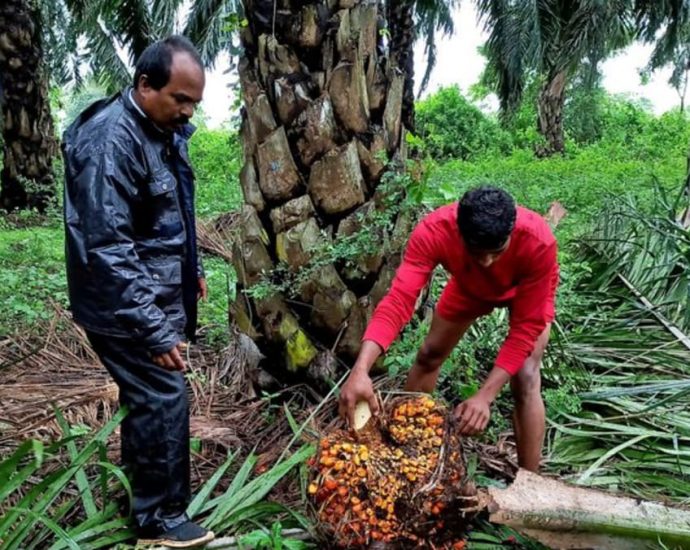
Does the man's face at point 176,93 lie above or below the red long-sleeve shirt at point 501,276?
above

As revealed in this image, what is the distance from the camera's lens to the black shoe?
2.34 meters

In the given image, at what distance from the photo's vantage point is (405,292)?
2.73 metres

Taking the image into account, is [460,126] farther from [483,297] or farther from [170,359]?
[170,359]

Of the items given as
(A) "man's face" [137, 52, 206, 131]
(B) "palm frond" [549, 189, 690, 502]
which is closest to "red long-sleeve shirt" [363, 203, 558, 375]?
(B) "palm frond" [549, 189, 690, 502]

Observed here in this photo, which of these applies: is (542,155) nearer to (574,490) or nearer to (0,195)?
(0,195)

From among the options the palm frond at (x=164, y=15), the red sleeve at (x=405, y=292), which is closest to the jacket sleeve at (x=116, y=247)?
the red sleeve at (x=405, y=292)

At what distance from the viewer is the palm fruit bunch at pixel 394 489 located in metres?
2.21

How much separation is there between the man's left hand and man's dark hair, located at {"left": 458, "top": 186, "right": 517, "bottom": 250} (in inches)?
22.7

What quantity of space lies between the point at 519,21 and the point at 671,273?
7935 millimetres

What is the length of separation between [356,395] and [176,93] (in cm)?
120

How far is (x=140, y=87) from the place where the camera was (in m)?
2.40

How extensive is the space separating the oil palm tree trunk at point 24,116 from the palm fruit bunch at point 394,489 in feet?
24.8

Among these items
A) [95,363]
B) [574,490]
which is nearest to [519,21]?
[95,363]

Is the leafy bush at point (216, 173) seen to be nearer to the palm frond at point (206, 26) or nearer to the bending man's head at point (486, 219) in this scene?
the palm frond at point (206, 26)
